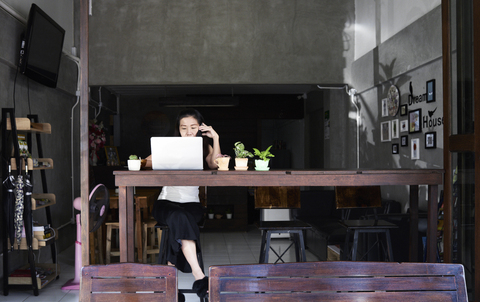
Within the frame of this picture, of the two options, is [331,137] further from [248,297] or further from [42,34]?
[248,297]

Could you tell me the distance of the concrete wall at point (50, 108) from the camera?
4.35 m

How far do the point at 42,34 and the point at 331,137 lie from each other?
4.59 metres

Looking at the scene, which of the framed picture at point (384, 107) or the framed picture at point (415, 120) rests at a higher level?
the framed picture at point (384, 107)

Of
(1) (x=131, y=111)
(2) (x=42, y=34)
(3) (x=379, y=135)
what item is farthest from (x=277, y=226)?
(1) (x=131, y=111)

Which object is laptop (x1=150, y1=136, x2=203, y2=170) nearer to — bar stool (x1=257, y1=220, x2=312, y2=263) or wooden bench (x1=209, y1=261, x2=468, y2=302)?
bar stool (x1=257, y1=220, x2=312, y2=263)

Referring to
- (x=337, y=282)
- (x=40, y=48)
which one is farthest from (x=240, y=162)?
(x=40, y=48)

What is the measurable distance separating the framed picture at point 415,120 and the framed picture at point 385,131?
575 millimetres

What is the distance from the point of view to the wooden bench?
4.62ft

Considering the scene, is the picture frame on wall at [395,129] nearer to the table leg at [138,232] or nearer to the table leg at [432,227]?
the table leg at [432,227]

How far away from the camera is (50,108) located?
5508mm

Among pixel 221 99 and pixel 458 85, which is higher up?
pixel 221 99

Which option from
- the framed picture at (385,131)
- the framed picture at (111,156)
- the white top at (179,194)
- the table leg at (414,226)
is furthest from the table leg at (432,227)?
the framed picture at (111,156)

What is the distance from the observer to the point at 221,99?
7.90 metres

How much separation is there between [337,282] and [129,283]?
73cm
